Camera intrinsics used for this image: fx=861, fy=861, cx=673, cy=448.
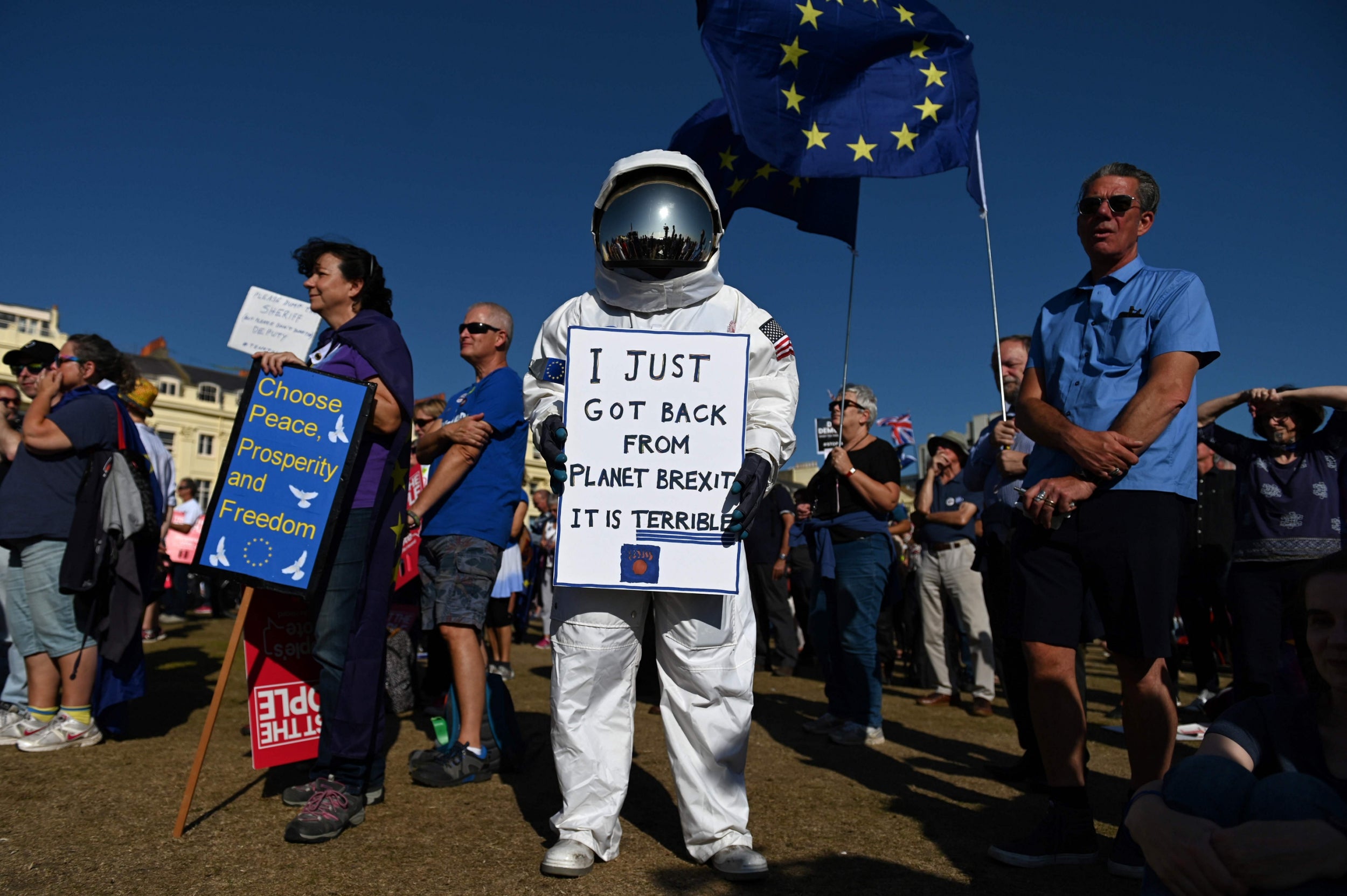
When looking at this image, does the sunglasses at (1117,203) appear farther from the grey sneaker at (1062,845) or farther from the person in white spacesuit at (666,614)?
the grey sneaker at (1062,845)

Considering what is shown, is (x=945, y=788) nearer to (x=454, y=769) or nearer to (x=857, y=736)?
(x=857, y=736)

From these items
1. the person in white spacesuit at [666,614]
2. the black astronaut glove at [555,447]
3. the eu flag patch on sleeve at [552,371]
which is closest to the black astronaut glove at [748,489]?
the person in white spacesuit at [666,614]

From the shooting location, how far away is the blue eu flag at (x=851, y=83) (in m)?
5.04

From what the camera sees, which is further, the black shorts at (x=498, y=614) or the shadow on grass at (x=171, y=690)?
the black shorts at (x=498, y=614)

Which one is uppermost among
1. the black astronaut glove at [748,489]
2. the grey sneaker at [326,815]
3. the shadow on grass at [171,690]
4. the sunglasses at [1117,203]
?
the sunglasses at [1117,203]

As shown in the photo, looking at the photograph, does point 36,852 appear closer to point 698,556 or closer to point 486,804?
point 486,804

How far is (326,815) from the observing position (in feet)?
9.69

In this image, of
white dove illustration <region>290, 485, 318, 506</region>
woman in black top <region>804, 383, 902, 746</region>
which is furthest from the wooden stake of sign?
woman in black top <region>804, 383, 902, 746</region>

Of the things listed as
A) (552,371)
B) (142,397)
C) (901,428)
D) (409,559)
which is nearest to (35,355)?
(142,397)

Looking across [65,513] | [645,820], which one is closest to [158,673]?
[65,513]

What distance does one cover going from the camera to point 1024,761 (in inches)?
163

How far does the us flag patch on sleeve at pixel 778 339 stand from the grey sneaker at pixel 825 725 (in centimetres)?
300

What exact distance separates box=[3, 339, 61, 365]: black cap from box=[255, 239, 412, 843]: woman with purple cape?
230cm

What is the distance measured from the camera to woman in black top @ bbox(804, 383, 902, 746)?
197 inches
